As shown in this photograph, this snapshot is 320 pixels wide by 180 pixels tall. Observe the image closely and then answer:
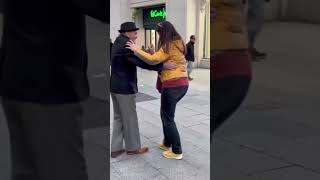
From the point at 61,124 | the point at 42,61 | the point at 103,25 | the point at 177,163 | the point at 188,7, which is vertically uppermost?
the point at 188,7

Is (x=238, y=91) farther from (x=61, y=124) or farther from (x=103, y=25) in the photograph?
(x=61, y=124)

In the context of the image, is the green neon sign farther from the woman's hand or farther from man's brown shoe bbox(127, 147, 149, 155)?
the woman's hand

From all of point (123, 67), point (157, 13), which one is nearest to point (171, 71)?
point (123, 67)

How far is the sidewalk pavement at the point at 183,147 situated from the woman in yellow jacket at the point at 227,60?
6.68ft

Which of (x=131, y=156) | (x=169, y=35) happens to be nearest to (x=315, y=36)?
(x=169, y=35)

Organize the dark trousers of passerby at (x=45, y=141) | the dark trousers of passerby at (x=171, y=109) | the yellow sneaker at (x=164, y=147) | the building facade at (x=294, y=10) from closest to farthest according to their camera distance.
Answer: the building facade at (x=294, y=10), the dark trousers of passerby at (x=45, y=141), the dark trousers of passerby at (x=171, y=109), the yellow sneaker at (x=164, y=147)

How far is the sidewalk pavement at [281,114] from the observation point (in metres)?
1.94

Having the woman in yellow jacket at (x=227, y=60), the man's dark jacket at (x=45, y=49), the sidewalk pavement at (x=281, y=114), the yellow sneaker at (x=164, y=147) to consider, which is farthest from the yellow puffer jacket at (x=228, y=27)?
the yellow sneaker at (x=164, y=147)

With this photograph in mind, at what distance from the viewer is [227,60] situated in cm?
237

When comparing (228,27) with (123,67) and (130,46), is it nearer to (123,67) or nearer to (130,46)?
(130,46)

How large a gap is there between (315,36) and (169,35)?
9.71 feet

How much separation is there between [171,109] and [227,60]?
252 cm

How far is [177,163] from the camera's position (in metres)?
4.71

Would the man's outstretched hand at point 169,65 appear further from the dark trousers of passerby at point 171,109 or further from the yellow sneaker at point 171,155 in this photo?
the yellow sneaker at point 171,155
